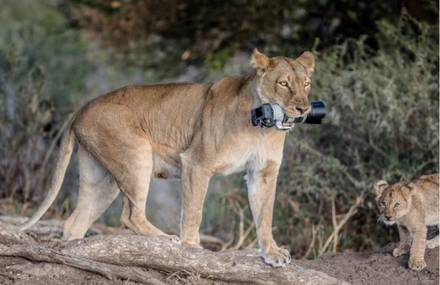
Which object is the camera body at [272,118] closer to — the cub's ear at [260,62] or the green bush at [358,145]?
the cub's ear at [260,62]

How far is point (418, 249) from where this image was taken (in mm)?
7719

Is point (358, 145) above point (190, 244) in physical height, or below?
above

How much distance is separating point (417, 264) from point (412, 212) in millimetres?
407

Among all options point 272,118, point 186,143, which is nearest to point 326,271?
point 272,118

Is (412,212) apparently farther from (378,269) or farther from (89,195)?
(89,195)

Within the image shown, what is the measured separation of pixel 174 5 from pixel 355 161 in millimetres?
4118

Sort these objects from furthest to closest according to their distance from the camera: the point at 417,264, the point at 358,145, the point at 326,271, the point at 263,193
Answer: the point at 358,145
the point at 417,264
the point at 326,271
the point at 263,193

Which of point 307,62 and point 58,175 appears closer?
point 307,62

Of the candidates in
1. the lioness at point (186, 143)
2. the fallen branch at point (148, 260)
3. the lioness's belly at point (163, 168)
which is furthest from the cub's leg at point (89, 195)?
the fallen branch at point (148, 260)

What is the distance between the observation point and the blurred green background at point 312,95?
10461mm

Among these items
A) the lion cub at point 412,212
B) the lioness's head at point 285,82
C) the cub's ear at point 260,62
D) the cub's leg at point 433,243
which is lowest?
the cub's leg at point 433,243

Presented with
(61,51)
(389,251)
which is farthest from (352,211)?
(61,51)

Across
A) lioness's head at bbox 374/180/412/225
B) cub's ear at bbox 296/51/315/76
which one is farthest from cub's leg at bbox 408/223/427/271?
cub's ear at bbox 296/51/315/76

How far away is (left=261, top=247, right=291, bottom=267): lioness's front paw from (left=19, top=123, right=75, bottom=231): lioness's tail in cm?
181
